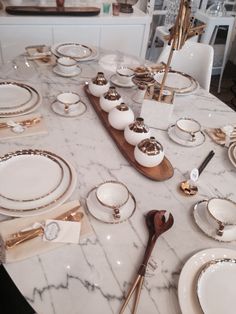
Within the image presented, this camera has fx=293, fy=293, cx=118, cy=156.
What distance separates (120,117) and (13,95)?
0.43 metres

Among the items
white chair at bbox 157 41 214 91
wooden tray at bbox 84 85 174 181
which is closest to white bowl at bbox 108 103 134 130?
wooden tray at bbox 84 85 174 181

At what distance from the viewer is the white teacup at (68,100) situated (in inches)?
39.6

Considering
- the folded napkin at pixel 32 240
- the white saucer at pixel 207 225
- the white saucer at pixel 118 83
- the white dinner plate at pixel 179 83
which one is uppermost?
the white dinner plate at pixel 179 83

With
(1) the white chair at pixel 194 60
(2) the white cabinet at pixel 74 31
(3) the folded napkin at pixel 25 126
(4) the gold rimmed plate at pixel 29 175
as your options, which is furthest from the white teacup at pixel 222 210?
(2) the white cabinet at pixel 74 31

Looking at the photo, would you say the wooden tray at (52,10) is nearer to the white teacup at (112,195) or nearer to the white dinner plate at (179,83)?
the white dinner plate at (179,83)

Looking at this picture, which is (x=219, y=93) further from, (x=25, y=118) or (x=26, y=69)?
(x=25, y=118)

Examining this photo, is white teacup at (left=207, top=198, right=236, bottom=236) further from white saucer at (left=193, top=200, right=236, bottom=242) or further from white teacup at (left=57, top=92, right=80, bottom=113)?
white teacup at (left=57, top=92, right=80, bottom=113)

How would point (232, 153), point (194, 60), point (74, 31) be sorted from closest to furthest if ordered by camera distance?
point (232, 153) < point (194, 60) < point (74, 31)

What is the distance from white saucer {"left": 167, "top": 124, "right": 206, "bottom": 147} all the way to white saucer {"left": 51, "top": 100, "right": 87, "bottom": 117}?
0.32 m

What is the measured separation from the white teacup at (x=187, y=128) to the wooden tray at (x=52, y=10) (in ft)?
4.91

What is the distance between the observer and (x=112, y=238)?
0.63 meters

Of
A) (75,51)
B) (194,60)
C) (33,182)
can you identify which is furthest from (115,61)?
(33,182)

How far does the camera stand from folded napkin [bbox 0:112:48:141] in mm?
895

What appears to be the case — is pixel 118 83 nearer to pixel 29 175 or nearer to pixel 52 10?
pixel 29 175
